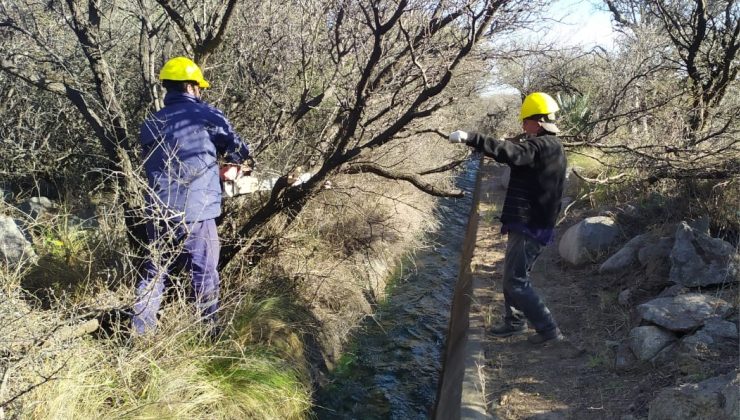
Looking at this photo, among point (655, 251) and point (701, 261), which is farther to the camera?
point (655, 251)

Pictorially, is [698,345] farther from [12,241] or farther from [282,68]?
[12,241]

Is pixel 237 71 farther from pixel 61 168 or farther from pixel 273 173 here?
pixel 61 168

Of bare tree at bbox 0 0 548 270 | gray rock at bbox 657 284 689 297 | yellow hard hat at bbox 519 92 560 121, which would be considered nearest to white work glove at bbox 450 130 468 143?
bare tree at bbox 0 0 548 270

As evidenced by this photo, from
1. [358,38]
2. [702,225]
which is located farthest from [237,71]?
[702,225]

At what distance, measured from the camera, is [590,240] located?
713 cm

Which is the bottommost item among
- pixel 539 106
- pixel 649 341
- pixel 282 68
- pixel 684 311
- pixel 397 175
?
pixel 649 341

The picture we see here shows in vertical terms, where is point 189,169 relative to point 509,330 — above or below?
above

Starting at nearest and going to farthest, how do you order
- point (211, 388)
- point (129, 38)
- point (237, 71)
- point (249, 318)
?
point (211, 388) < point (249, 318) < point (237, 71) < point (129, 38)

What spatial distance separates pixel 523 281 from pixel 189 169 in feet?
9.25

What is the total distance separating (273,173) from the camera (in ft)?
18.3

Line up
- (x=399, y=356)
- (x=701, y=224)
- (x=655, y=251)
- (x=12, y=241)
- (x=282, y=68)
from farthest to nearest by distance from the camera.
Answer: (x=399, y=356) → (x=282, y=68) → (x=701, y=224) → (x=655, y=251) → (x=12, y=241)

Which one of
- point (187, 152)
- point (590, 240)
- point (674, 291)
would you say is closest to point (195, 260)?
point (187, 152)

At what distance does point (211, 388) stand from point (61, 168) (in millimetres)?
4846

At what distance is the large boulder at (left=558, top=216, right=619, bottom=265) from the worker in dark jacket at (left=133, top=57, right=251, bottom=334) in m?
4.25
